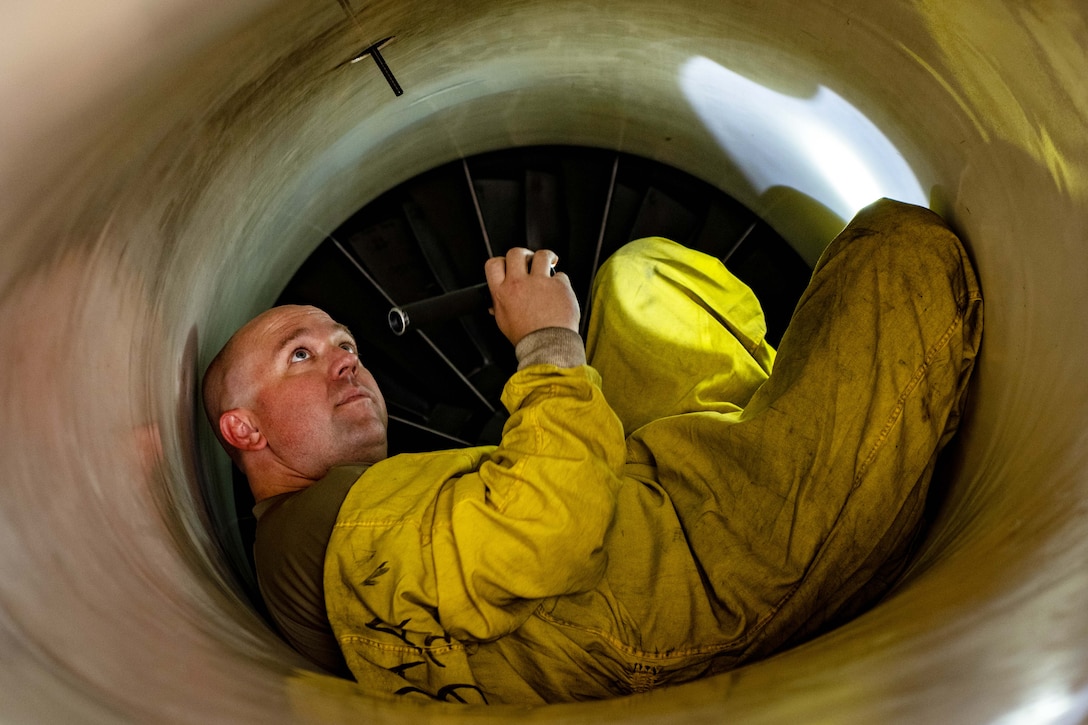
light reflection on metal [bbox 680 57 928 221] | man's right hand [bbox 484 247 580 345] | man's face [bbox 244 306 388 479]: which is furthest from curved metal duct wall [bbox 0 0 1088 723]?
man's right hand [bbox 484 247 580 345]

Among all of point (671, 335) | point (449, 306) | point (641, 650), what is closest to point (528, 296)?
point (449, 306)

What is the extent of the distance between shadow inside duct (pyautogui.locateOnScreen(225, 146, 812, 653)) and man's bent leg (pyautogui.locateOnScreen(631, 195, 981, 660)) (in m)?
0.70

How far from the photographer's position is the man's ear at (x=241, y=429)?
1.60m

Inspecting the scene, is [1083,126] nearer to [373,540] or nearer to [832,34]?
[832,34]

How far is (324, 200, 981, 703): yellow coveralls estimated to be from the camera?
1179mm

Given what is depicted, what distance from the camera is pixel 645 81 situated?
71.7 inches

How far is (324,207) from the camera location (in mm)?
1893

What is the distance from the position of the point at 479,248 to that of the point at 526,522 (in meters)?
1.05

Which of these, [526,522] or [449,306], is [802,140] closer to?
→ [449,306]

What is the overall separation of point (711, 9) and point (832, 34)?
233 millimetres

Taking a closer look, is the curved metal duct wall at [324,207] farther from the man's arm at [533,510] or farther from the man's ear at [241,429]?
the man's arm at [533,510]

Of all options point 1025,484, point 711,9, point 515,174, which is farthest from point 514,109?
point 1025,484

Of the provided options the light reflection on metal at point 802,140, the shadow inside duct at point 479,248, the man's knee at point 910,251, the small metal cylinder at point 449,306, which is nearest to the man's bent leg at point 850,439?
the man's knee at point 910,251

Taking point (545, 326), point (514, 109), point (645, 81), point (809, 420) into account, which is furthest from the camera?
point (514, 109)
